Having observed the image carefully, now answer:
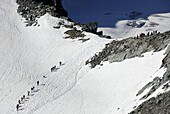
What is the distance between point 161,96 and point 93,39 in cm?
2858

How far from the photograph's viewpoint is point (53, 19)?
190 feet

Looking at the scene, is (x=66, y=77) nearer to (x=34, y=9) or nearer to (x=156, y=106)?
(x=156, y=106)

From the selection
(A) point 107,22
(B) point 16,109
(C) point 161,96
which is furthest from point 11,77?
(A) point 107,22

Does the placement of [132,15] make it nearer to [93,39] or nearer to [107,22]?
[107,22]

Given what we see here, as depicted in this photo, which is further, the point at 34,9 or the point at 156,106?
the point at 34,9

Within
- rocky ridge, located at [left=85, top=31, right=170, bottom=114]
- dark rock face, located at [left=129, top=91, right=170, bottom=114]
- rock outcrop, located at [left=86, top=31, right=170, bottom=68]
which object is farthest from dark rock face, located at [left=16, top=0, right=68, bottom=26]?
dark rock face, located at [left=129, top=91, right=170, bottom=114]

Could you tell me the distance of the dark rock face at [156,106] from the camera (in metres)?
11.2

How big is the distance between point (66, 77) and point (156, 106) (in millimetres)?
18725

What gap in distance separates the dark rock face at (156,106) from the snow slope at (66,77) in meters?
1.84

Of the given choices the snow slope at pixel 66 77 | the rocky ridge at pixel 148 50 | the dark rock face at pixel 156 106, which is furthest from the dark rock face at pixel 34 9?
the dark rock face at pixel 156 106

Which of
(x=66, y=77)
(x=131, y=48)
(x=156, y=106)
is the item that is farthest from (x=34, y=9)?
(x=156, y=106)

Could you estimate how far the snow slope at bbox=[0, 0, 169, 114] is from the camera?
65.8 ft

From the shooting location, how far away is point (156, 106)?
1195 cm

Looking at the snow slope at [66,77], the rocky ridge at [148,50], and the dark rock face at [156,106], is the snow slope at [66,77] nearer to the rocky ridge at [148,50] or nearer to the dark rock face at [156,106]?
the rocky ridge at [148,50]
